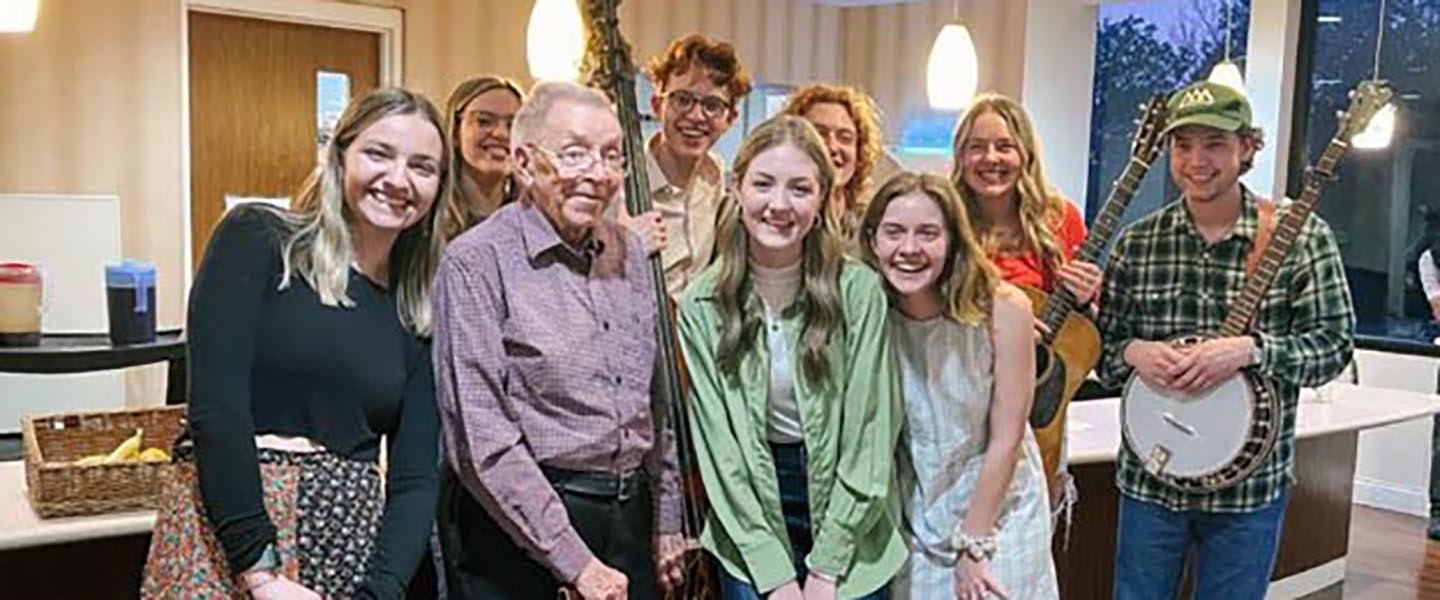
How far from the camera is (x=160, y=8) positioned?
488 cm

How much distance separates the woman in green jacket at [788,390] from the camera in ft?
6.37

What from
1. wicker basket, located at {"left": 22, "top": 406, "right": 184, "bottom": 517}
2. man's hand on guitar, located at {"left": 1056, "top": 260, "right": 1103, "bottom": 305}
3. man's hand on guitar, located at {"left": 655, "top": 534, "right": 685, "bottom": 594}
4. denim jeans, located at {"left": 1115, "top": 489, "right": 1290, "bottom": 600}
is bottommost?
denim jeans, located at {"left": 1115, "top": 489, "right": 1290, "bottom": 600}

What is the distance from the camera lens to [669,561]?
1965 millimetres

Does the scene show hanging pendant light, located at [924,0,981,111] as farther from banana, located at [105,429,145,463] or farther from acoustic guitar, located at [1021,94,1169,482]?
banana, located at [105,429,145,463]

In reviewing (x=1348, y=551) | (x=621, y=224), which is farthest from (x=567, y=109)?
(x=1348, y=551)

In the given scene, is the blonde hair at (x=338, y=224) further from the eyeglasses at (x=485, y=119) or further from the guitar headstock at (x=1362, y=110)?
the guitar headstock at (x=1362, y=110)

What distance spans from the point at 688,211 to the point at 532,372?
3.41 feet

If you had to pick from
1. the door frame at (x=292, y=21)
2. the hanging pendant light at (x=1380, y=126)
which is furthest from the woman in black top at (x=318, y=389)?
the hanging pendant light at (x=1380, y=126)

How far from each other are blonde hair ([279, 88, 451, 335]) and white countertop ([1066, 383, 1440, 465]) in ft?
6.01

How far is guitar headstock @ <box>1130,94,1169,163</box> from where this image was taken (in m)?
2.61

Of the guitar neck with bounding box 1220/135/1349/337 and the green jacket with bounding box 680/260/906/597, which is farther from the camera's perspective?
the guitar neck with bounding box 1220/135/1349/337

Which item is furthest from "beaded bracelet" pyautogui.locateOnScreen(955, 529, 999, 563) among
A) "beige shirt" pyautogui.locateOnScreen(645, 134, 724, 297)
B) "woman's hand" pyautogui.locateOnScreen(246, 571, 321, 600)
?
"woman's hand" pyautogui.locateOnScreen(246, 571, 321, 600)

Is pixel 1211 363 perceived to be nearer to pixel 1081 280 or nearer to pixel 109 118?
pixel 1081 280

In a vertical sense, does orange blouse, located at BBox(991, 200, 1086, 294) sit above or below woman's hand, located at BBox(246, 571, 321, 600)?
above
